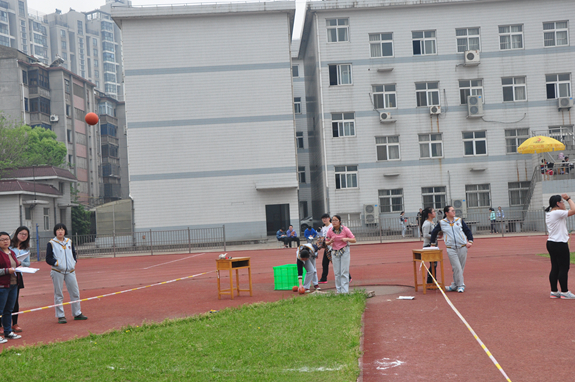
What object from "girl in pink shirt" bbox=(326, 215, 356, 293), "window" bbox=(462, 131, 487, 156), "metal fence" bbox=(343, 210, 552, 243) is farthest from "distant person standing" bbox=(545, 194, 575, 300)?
"window" bbox=(462, 131, 487, 156)

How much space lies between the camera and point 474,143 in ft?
121

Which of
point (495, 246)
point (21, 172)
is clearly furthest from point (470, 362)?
point (21, 172)

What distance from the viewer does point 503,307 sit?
30.9 feet

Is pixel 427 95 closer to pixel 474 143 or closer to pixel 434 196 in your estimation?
pixel 474 143

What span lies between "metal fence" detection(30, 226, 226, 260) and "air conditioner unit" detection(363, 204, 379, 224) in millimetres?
9968

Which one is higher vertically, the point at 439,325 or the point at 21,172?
the point at 21,172

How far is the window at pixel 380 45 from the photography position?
37.1m

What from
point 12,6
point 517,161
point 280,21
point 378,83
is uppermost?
point 12,6

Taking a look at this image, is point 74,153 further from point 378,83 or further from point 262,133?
point 378,83

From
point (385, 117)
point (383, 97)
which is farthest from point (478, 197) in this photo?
point (383, 97)

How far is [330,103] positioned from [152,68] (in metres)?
12.7

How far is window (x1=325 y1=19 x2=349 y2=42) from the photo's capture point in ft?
121

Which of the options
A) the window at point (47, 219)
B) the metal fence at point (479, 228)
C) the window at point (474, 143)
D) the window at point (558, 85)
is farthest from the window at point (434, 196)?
the window at point (47, 219)

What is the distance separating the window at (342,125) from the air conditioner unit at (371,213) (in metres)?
5.22
